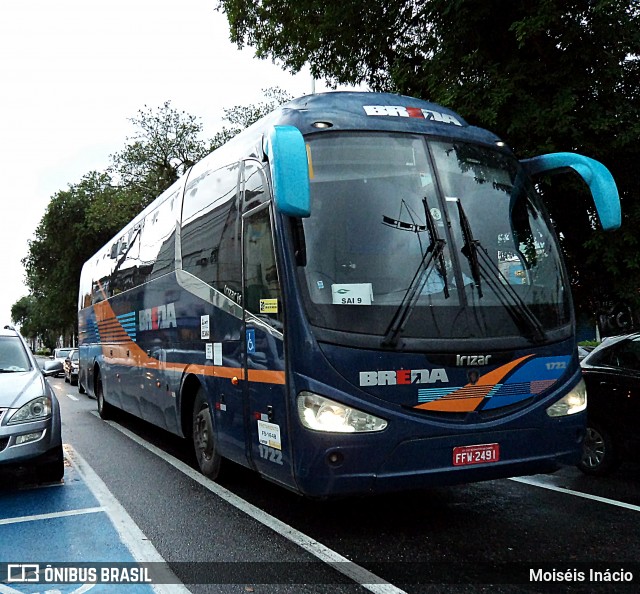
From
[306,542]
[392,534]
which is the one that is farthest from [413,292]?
[306,542]

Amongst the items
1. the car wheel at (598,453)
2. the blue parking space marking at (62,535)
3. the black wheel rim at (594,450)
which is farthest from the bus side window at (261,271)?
the black wheel rim at (594,450)

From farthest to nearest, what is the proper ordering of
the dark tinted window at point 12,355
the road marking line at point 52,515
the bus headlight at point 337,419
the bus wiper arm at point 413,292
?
the dark tinted window at point 12,355
the road marking line at point 52,515
the bus wiper arm at point 413,292
the bus headlight at point 337,419

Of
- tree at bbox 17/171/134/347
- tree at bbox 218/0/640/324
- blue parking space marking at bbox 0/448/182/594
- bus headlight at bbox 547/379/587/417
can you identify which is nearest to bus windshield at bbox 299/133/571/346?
bus headlight at bbox 547/379/587/417

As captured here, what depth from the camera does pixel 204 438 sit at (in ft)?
22.4

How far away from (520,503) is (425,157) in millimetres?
3134

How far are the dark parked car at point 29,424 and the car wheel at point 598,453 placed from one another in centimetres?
524

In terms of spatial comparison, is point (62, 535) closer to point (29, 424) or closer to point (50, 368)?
point (29, 424)

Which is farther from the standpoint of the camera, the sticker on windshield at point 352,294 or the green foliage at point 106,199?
A: the green foliage at point 106,199

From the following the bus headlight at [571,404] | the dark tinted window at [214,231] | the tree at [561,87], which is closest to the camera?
the bus headlight at [571,404]

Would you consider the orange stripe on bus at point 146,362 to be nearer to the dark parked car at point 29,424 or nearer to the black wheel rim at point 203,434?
the black wheel rim at point 203,434

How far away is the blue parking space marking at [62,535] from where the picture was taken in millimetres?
4156

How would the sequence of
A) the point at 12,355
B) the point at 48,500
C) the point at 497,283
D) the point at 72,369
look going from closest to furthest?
the point at 497,283 → the point at 48,500 → the point at 12,355 → the point at 72,369

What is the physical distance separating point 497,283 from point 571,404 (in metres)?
1.12

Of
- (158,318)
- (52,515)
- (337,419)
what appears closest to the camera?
(337,419)
